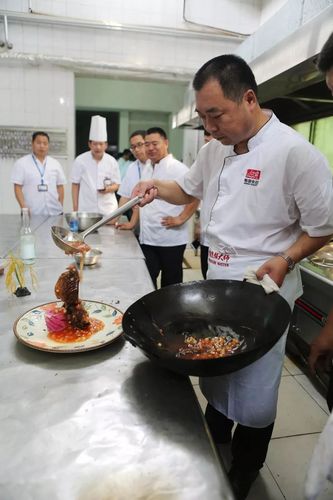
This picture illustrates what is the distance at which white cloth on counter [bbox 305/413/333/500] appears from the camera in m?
0.62

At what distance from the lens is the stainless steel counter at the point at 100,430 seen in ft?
2.05

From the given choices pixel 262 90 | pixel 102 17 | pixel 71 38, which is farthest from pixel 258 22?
pixel 262 90

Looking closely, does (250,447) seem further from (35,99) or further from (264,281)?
(35,99)

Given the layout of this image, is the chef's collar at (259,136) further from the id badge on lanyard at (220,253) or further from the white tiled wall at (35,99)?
the white tiled wall at (35,99)

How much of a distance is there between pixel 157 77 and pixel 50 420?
15.6 feet

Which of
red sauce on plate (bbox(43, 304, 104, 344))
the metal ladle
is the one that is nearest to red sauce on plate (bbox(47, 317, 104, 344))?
red sauce on plate (bbox(43, 304, 104, 344))

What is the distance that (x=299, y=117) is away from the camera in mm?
2986

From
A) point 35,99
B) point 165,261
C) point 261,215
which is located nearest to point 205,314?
point 261,215

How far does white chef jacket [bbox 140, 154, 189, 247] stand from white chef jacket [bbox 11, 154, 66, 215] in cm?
129

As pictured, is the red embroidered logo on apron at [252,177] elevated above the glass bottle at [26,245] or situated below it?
above

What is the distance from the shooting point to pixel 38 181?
3693 mm

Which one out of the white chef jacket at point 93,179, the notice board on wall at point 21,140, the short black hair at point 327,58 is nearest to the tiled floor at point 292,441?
the short black hair at point 327,58

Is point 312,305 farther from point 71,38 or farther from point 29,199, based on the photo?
point 71,38

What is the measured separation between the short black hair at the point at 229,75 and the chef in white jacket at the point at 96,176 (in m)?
2.62
